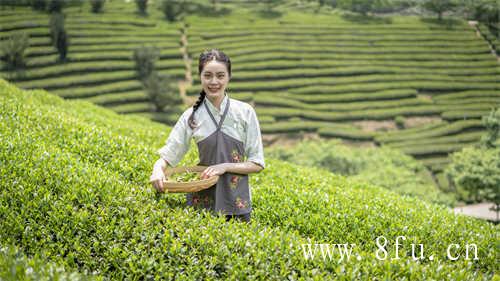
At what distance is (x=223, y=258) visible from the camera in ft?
9.77

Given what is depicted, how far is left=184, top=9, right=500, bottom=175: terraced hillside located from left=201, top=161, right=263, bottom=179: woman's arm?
29.7 metres

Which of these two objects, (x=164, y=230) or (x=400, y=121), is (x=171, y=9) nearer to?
(x=400, y=121)

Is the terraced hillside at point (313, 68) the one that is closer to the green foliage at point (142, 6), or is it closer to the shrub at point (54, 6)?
the green foliage at point (142, 6)

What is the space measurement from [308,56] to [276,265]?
130 feet

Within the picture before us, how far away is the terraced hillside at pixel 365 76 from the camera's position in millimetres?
34031

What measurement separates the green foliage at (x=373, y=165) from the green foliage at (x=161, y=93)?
9.71 meters

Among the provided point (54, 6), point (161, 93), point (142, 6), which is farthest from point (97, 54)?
point (142, 6)

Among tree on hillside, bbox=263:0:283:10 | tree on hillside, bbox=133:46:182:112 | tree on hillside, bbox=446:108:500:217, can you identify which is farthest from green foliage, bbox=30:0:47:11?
tree on hillside, bbox=446:108:500:217

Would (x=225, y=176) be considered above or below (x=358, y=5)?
below

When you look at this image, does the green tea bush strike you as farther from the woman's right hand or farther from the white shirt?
the woman's right hand

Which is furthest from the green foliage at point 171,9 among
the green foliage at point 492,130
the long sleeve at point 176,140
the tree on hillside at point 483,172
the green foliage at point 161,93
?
the long sleeve at point 176,140

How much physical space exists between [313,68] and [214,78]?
1505 inches

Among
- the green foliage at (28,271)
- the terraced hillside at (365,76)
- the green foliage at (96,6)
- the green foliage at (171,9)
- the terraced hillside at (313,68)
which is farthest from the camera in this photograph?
the green foliage at (171,9)

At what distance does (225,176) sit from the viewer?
117 inches
